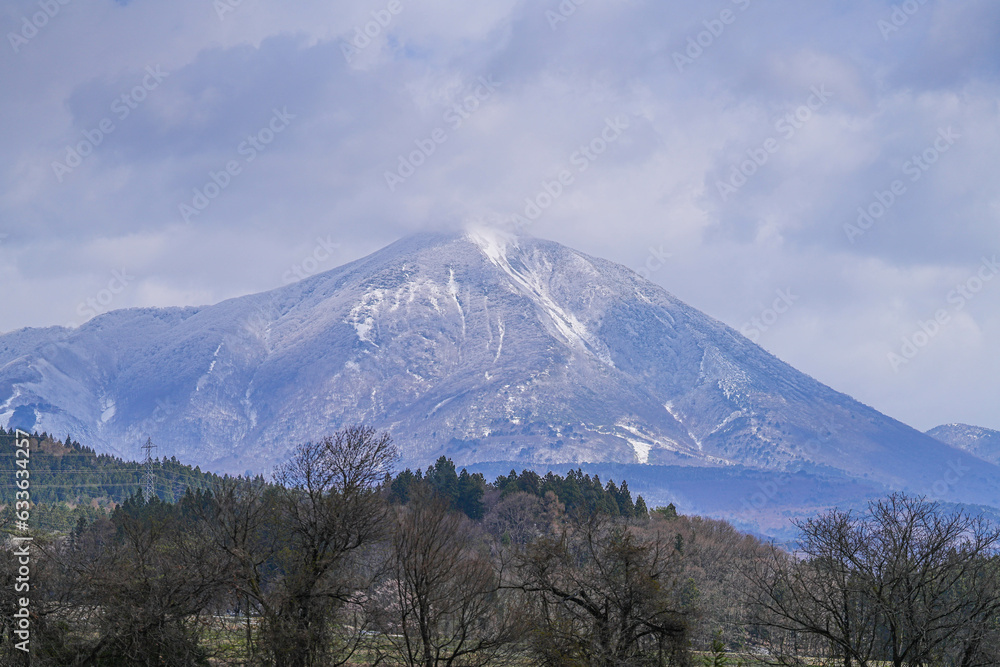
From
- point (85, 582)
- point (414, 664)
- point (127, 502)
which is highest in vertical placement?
point (127, 502)

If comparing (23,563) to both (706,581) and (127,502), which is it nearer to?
(706,581)

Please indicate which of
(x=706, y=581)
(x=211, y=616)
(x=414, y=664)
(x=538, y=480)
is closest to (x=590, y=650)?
(x=414, y=664)

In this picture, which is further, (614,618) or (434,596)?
(434,596)

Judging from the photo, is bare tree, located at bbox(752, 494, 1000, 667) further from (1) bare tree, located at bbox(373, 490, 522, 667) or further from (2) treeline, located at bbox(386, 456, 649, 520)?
(2) treeline, located at bbox(386, 456, 649, 520)

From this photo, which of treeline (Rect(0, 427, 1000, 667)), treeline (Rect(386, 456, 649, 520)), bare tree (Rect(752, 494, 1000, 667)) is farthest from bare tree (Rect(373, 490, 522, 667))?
treeline (Rect(386, 456, 649, 520))

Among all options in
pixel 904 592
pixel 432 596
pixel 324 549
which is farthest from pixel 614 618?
pixel 324 549

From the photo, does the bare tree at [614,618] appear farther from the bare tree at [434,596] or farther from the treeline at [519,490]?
the treeline at [519,490]

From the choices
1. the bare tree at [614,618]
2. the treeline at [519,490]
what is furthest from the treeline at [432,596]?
the treeline at [519,490]

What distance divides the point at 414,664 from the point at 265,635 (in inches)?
285

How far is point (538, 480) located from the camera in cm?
14675

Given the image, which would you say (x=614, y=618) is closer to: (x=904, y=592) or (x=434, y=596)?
(x=434, y=596)

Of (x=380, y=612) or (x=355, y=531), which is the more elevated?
(x=355, y=531)

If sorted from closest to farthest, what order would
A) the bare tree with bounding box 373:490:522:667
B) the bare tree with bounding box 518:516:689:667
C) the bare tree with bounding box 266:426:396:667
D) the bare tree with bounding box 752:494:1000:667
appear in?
1. the bare tree with bounding box 752:494:1000:667
2. the bare tree with bounding box 518:516:689:667
3. the bare tree with bounding box 373:490:522:667
4. the bare tree with bounding box 266:426:396:667

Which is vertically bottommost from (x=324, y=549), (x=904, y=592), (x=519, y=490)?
(x=904, y=592)
